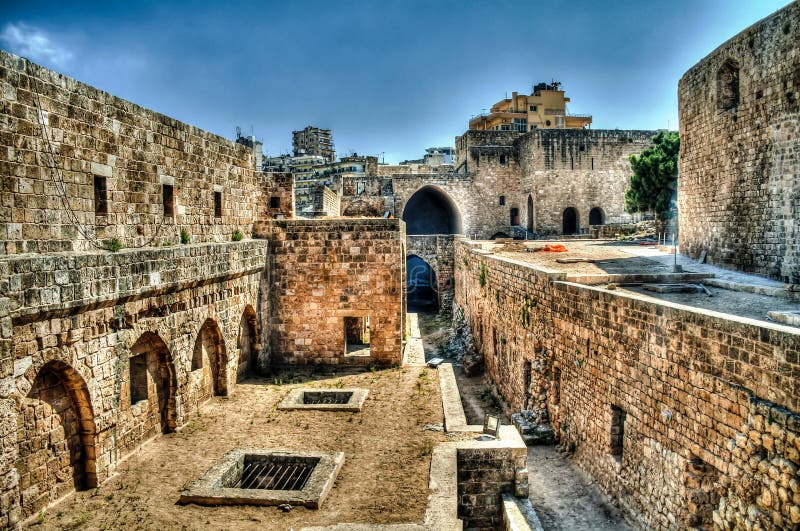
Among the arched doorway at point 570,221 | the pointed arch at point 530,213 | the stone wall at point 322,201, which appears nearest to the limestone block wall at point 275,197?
the stone wall at point 322,201

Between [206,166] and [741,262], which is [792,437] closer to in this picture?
[741,262]

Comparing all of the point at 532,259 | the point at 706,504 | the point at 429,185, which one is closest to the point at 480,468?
the point at 706,504

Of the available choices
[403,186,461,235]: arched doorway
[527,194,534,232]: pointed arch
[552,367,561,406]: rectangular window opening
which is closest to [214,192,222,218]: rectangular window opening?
[552,367,561,406]: rectangular window opening

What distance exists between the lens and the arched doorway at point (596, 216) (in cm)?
3444

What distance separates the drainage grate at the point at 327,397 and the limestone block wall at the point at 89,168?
3.64 metres

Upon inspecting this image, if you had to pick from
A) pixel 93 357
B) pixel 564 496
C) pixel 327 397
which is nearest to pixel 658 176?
pixel 564 496

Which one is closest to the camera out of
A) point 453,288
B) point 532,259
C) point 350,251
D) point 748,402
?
point 748,402

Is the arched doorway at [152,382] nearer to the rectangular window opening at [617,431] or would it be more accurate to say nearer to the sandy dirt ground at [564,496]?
the sandy dirt ground at [564,496]

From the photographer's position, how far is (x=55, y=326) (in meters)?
6.65

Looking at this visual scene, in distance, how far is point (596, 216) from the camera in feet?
114

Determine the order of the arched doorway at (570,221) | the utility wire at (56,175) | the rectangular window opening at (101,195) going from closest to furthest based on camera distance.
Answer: the utility wire at (56,175), the rectangular window opening at (101,195), the arched doorway at (570,221)

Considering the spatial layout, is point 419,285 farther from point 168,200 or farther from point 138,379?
point 138,379

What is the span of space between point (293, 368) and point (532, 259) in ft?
24.9

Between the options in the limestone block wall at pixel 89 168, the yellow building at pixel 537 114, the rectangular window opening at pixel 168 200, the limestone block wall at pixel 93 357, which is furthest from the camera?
the yellow building at pixel 537 114
